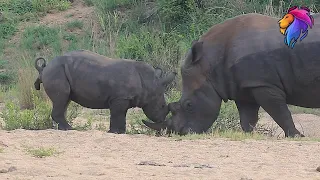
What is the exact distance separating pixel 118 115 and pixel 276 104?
6.11 feet

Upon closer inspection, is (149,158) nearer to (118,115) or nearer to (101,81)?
(118,115)

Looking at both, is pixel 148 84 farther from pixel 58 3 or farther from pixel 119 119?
pixel 58 3

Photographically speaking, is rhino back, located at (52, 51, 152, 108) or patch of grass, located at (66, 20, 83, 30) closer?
rhino back, located at (52, 51, 152, 108)

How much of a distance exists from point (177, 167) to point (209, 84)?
3.44 meters

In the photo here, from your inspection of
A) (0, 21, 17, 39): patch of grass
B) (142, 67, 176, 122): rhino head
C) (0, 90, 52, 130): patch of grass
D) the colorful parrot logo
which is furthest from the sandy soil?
(0, 21, 17, 39): patch of grass

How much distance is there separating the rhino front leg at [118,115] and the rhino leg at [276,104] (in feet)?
5.06

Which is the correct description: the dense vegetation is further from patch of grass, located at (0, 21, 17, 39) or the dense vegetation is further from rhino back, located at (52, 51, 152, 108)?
rhino back, located at (52, 51, 152, 108)

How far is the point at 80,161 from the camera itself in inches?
253

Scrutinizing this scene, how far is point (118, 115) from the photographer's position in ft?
30.7

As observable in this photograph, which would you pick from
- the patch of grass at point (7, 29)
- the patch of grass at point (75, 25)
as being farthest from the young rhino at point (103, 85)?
the patch of grass at point (7, 29)

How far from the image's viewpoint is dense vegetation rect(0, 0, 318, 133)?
14.5 metres

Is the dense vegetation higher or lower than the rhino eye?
→ higher

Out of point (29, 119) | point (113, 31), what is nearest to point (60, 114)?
point (29, 119)

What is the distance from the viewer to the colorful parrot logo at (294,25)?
29.4 ft
